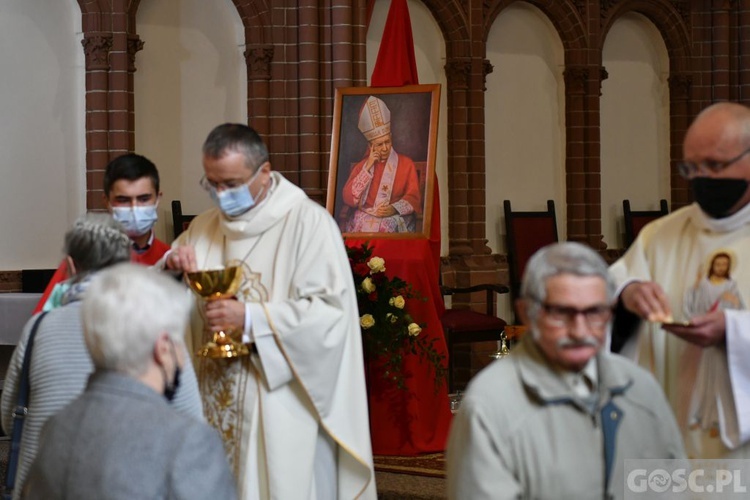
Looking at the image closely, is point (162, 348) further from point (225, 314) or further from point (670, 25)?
point (670, 25)

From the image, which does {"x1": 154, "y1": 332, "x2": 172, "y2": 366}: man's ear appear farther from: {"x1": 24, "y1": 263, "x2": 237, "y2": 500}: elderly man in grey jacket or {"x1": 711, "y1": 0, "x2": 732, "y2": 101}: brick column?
{"x1": 711, "y1": 0, "x2": 732, "y2": 101}: brick column

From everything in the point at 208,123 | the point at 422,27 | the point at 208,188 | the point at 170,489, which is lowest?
the point at 170,489

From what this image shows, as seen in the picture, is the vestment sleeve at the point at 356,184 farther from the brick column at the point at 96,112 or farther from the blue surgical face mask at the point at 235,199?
the blue surgical face mask at the point at 235,199

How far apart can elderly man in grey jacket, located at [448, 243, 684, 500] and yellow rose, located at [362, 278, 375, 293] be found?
431 cm

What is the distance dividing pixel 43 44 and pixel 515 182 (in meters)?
4.83

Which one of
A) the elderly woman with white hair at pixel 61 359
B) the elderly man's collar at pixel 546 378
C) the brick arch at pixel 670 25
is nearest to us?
the elderly man's collar at pixel 546 378

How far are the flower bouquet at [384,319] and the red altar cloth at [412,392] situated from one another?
0.30 feet

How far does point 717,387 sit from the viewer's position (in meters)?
3.31

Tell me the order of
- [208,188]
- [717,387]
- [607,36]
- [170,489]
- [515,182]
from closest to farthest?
[170,489], [717,387], [208,188], [515,182], [607,36]

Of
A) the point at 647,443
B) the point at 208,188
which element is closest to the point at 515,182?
the point at 208,188

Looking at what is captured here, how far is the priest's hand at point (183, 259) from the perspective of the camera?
13.1 ft

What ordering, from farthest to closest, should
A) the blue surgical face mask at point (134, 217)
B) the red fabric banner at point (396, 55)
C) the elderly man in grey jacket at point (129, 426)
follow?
the red fabric banner at point (396, 55) → the blue surgical face mask at point (134, 217) → the elderly man in grey jacket at point (129, 426)

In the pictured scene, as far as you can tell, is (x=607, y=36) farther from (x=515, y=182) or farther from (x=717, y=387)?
(x=717, y=387)

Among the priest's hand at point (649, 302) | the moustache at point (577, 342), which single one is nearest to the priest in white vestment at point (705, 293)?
the priest's hand at point (649, 302)
